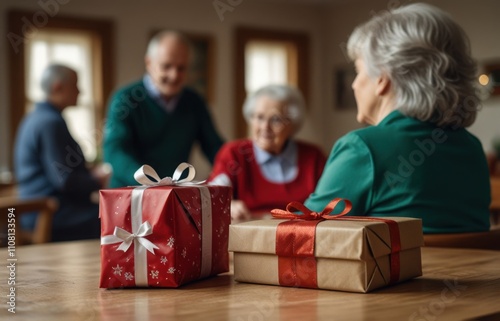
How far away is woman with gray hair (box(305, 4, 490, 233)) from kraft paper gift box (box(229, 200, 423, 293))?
0.36m

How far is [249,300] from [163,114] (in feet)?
8.65

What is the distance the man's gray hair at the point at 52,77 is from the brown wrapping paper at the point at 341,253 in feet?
11.0

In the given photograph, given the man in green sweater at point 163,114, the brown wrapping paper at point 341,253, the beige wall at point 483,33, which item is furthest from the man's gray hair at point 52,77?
the beige wall at point 483,33

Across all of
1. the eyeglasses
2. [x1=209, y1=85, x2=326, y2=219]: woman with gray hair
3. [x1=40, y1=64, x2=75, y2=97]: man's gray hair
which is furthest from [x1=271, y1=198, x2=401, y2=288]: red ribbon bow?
[x1=40, y1=64, x2=75, y2=97]: man's gray hair

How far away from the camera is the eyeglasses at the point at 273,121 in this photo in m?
3.44

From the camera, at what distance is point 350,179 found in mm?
1505

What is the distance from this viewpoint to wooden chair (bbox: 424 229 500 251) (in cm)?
164

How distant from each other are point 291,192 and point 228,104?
21.4 feet

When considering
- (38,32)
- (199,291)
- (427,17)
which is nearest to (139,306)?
(199,291)

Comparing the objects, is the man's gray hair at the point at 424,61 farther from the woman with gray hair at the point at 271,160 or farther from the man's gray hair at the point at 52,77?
the man's gray hair at the point at 52,77

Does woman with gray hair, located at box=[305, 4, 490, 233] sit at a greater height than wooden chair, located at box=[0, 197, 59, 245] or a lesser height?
greater

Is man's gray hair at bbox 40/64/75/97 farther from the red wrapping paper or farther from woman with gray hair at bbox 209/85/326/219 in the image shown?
the red wrapping paper

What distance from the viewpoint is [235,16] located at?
9.72 m

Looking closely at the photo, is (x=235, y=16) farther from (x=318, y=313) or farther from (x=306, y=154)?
(x=318, y=313)
